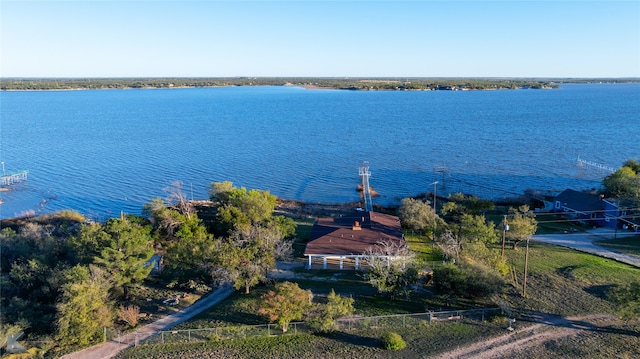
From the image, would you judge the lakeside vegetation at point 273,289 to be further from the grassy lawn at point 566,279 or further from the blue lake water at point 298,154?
the blue lake water at point 298,154

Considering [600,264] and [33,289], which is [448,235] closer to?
[600,264]

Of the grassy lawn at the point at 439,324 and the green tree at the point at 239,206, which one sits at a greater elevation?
the green tree at the point at 239,206

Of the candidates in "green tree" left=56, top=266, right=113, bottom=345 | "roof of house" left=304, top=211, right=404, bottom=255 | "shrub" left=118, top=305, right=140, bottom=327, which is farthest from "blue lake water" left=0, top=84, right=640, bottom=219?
"shrub" left=118, top=305, right=140, bottom=327

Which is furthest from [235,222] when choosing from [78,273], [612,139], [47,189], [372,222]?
[612,139]

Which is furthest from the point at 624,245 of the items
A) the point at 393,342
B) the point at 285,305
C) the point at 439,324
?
the point at 285,305

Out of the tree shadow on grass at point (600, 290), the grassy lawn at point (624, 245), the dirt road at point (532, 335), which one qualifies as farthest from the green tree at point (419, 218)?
the dirt road at point (532, 335)

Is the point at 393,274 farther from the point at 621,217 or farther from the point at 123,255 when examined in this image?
the point at 621,217
